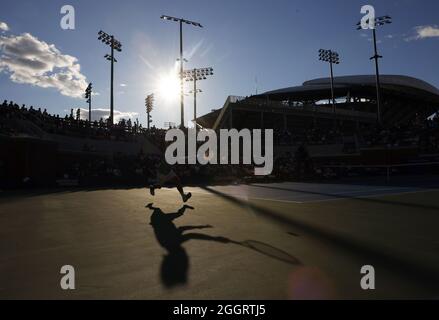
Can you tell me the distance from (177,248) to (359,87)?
90992mm

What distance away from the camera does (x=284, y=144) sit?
4925cm

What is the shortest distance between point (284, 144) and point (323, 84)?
55875 millimetres

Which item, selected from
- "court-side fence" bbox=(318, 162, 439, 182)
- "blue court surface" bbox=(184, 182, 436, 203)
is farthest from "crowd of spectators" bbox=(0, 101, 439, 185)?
"blue court surface" bbox=(184, 182, 436, 203)

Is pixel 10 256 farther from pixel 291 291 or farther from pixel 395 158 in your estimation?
pixel 395 158

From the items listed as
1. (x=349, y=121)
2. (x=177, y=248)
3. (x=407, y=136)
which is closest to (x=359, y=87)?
(x=349, y=121)

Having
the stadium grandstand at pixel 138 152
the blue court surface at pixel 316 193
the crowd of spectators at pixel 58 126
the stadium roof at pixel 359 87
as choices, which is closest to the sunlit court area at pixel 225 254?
the blue court surface at pixel 316 193

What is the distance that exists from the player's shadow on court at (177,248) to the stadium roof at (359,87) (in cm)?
8870

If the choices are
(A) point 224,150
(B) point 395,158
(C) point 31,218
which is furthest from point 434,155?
(C) point 31,218

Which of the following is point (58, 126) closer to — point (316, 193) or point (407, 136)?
point (316, 193)

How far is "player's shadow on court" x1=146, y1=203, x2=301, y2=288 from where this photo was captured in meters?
4.91

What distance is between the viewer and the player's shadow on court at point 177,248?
4.91 m

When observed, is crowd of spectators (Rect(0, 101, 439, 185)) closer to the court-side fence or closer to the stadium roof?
the court-side fence

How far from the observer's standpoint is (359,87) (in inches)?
3533

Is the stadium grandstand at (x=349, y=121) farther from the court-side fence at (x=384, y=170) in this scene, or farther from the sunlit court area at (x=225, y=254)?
the sunlit court area at (x=225, y=254)
